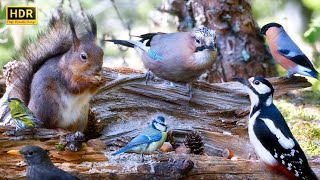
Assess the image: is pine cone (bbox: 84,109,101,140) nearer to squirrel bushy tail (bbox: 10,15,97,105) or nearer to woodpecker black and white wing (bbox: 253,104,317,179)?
squirrel bushy tail (bbox: 10,15,97,105)

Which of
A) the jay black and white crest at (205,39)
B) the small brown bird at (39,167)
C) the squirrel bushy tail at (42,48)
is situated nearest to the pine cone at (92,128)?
the squirrel bushy tail at (42,48)

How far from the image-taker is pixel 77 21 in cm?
484

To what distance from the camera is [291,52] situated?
19.4ft

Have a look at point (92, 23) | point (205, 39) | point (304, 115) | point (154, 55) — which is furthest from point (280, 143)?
point (304, 115)

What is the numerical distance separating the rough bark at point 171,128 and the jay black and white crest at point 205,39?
26.6 inches

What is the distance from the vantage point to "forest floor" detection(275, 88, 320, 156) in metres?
5.84

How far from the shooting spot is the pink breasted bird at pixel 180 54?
5.11 metres

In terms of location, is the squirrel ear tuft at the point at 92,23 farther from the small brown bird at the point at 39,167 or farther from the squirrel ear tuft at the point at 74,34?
the small brown bird at the point at 39,167

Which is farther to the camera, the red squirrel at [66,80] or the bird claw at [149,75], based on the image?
the bird claw at [149,75]

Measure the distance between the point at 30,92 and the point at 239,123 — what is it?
75.8 inches

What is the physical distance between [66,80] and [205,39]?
1.21 metres

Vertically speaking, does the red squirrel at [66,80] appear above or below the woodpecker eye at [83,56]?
below

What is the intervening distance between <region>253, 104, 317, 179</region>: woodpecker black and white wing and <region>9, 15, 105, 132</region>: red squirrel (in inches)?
48.1

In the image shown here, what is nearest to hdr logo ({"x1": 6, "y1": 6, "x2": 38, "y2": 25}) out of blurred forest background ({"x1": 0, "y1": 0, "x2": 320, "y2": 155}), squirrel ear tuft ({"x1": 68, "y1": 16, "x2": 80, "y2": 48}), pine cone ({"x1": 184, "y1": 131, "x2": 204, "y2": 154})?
blurred forest background ({"x1": 0, "y1": 0, "x2": 320, "y2": 155})
